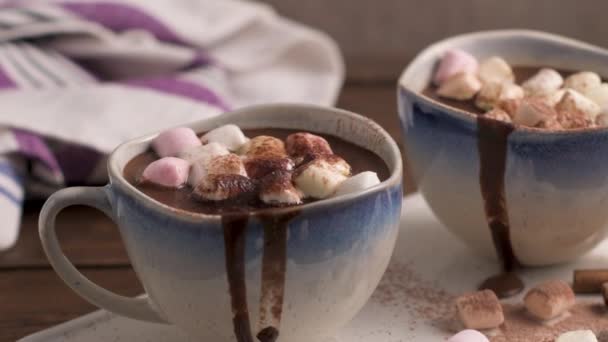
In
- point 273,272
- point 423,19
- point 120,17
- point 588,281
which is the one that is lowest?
point 423,19

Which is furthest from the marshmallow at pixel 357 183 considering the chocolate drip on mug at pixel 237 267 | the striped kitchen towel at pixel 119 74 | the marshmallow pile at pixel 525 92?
the striped kitchen towel at pixel 119 74

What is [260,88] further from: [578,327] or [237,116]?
[578,327]

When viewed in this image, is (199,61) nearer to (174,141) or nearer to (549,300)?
(174,141)

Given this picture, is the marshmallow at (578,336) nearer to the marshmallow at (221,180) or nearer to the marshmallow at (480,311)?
the marshmallow at (480,311)

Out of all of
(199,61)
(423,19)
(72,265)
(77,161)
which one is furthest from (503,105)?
(423,19)

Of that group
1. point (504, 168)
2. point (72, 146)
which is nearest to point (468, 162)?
point (504, 168)

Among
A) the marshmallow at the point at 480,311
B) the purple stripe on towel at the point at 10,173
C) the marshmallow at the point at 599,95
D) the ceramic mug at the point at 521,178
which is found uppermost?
the marshmallow at the point at 599,95

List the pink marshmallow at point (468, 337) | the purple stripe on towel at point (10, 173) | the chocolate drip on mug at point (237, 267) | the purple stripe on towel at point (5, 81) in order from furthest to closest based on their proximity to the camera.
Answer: the purple stripe on towel at point (5, 81) < the purple stripe on towel at point (10, 173) < the pink marshmallow at point (468, 337) < the chocolate drip on mug at point (237, 267)
